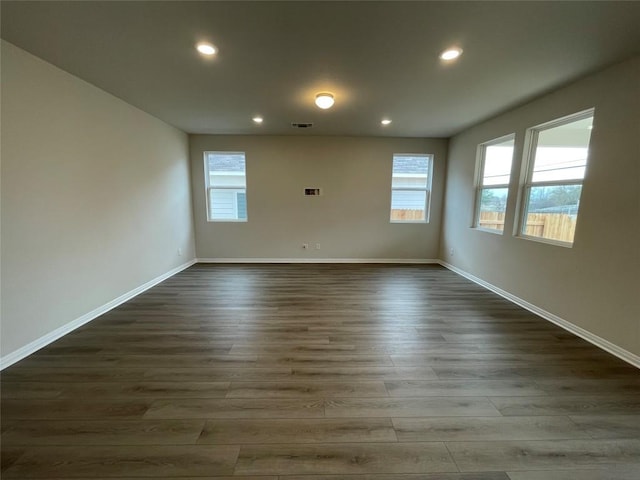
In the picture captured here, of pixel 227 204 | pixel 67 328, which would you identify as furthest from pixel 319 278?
pixel 67 328

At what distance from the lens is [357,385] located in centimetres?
188

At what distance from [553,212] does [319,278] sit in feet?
10.5

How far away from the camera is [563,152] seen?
2.94 metres

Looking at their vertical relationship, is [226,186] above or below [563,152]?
below

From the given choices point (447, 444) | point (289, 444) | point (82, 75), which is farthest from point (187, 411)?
point (82, 75)

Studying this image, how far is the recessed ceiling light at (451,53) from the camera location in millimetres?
2119

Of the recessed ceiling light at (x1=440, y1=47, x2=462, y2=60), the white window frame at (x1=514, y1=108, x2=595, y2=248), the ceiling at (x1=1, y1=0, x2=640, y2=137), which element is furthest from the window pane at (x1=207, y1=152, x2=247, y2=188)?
the white window frame at (x1=514, y1=108, x2=595, y2=248)

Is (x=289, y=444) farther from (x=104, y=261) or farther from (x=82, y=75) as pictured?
(x=82, y=75)

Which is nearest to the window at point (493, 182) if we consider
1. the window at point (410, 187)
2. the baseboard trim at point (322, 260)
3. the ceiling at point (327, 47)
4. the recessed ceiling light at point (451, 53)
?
the ceiling at point (327, 47)

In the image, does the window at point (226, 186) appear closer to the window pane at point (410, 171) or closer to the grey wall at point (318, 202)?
the grey wall at point (318, 202)

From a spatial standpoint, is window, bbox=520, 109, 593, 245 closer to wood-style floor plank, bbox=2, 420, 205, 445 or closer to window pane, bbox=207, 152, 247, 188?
wood-style floor plank, bbox=2, 420, 205, 445

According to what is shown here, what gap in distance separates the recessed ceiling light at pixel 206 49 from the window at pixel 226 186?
3078 millimetres

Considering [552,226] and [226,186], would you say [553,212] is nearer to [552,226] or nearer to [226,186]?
[552,226]

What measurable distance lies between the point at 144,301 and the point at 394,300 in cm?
328
